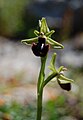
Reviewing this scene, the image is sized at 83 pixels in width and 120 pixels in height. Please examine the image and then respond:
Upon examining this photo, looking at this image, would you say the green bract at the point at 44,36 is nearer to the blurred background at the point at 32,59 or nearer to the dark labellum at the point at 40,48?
the dark labellum at the point at 40,48

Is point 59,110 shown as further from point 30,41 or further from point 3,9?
point 3,9

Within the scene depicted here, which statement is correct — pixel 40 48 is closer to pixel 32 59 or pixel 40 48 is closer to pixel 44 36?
pixel 44 36

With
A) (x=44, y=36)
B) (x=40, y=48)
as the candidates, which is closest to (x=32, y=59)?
(x=44, y=36)

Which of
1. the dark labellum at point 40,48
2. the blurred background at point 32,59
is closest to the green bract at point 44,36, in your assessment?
the dark labellum at point 40,48

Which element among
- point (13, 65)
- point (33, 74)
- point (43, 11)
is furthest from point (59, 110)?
point (43, 11)

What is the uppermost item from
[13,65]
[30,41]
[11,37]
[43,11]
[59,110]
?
[43,11]

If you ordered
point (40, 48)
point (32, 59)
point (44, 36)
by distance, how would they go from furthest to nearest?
point (32, 59), point (44, 36), point (40, 48)

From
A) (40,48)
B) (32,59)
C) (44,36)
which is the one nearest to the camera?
(40,48)

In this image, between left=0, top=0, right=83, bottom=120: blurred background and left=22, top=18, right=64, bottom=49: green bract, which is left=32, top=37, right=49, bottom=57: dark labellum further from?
left=0, top=0, right=83, bottom=120: blurred background
